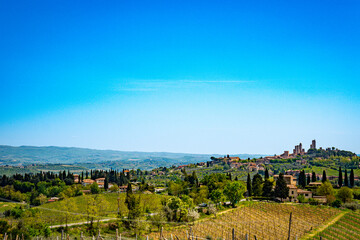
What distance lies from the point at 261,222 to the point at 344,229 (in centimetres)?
1019

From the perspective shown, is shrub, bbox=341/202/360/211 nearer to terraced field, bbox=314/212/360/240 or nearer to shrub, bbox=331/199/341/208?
shrub, bbox=331/199/341/208

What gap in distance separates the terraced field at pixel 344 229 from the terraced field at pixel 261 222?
1831 millimetres

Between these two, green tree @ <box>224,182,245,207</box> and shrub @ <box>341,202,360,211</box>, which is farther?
green tree @ <box>224,182,245,207</box>

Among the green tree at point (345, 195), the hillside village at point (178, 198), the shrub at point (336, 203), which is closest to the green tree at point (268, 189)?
the hillside village at point (178, 198)

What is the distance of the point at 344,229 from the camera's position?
123 feet

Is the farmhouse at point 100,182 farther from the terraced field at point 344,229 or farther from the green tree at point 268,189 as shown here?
the terraced field at point 344,229

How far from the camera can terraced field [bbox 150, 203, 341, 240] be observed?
33344mm

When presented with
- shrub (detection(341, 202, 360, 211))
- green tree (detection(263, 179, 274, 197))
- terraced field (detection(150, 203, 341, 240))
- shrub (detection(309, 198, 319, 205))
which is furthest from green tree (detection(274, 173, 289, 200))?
shrub (detection(341, 202, 360, 211))

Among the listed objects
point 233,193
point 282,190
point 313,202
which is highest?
point 282,190

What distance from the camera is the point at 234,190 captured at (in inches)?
2028

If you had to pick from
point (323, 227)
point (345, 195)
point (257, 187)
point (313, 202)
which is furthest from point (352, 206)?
point (257, 187)

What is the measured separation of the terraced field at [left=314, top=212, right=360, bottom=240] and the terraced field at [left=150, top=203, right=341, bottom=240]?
1831 millimetres

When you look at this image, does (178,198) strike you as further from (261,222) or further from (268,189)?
(268,189)

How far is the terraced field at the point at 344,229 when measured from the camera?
112ft
